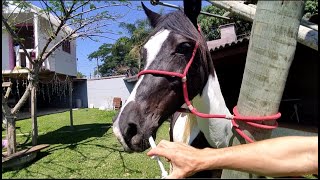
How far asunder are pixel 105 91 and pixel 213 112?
19225 millimetres

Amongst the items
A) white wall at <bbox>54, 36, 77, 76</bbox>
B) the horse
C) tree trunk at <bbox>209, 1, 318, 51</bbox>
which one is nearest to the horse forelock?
the horse

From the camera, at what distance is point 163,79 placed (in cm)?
159

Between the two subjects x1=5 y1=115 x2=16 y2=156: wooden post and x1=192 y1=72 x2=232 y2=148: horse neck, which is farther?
x1=5 y1=115 x2=16 y2=156: wooden post

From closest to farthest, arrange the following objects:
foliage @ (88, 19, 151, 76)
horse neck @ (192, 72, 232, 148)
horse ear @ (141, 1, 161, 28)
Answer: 1. horse neck @ (192, 72, 232, 148)
2. horse ear @ (141, 1, 161, 28)
3. foliage @ (88, 19, 151, 76)

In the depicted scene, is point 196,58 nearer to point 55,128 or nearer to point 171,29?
point 171,29

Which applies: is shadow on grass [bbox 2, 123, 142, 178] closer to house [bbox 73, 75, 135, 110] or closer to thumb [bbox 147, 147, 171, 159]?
thumb [bbox 147, 147, 171, 159]

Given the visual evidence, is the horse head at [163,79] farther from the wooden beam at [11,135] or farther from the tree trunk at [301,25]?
the wooden beam at [11,135]

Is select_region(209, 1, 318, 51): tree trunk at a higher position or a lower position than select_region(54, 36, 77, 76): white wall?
higher

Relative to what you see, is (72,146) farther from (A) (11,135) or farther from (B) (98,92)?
(B) (98,92)

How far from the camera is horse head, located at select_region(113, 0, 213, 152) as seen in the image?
1.44m

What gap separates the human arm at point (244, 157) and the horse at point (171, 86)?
0.52 m

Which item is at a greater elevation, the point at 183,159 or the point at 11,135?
the point at 183,159

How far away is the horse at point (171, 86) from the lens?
145 cm

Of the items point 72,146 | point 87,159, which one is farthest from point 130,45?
point 72,146
